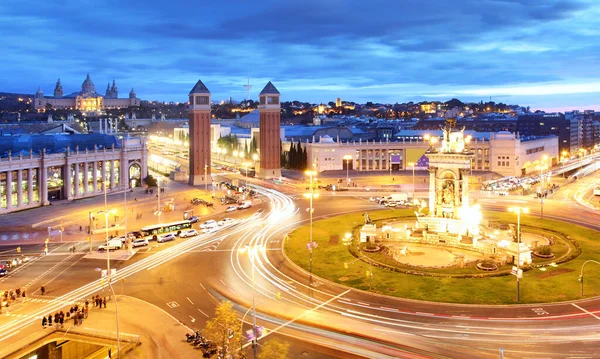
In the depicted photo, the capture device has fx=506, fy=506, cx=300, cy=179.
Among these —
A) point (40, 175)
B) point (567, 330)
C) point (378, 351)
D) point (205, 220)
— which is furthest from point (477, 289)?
point (40, 175)

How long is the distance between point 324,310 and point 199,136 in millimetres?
99560

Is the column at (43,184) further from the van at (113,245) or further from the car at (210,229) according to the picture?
the car at (210,229)

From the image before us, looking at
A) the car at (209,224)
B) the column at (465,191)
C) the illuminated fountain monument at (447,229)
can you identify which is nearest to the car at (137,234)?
the car at (209,224)

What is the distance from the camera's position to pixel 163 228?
80250mm

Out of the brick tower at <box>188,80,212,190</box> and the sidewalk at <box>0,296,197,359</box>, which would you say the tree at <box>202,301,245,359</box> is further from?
the brick tower at <box>188,80,212,190</box>

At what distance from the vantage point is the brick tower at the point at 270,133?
152 m

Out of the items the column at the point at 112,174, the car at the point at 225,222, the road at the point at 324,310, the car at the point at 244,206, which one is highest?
the column at the point at 112,174

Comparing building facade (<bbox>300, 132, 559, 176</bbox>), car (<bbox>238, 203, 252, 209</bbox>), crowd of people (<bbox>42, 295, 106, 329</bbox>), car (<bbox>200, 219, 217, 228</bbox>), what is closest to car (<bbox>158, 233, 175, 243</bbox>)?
car (<bbox>200, 219, 217, 228</bbox>)

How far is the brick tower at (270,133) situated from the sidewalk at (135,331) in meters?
104

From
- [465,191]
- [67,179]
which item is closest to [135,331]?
[465,191]

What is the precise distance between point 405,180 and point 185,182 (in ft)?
206

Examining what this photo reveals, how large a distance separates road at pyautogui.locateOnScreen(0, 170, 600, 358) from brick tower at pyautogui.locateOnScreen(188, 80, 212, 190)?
6778cm

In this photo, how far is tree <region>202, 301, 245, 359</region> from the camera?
37.4 meters

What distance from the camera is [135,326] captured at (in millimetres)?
44688
